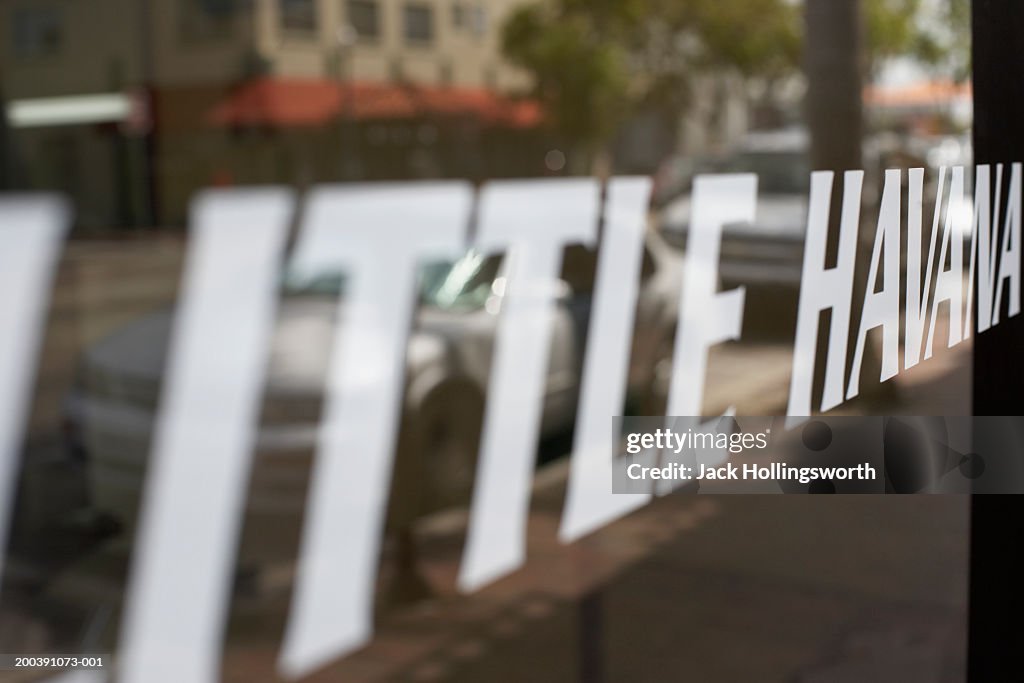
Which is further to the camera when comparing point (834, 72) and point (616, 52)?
point (834, 72)

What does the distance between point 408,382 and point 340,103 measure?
222 millimetres

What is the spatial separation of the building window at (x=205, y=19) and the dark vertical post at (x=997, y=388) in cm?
129

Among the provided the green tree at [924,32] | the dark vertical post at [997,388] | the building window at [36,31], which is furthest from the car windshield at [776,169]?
the building window at [36,31]

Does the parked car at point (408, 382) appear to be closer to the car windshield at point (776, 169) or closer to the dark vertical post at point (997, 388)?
the car windshield at point (776, 169)

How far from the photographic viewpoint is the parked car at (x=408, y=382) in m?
0.71

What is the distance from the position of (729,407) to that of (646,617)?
110cm

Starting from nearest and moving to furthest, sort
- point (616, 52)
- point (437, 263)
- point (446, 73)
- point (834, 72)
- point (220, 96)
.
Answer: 1. point (220, 96)
2. point (437, 263)
3. point (446, 73)
4. point (616, 52)
5. point (834, 72)

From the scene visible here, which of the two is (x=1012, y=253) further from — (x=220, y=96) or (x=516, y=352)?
(x=220, y=96)

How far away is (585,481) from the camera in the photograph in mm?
1098

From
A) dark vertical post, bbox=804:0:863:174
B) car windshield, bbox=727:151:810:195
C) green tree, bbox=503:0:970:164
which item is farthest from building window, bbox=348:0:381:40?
dark vertical post, bbox=804:0:863:174

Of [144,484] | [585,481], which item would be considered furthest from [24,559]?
[585,481]

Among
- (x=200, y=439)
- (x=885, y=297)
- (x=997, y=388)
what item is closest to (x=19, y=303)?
(x=200, y=439)

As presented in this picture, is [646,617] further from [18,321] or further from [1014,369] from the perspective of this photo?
[18,321]

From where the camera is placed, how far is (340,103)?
814mm
